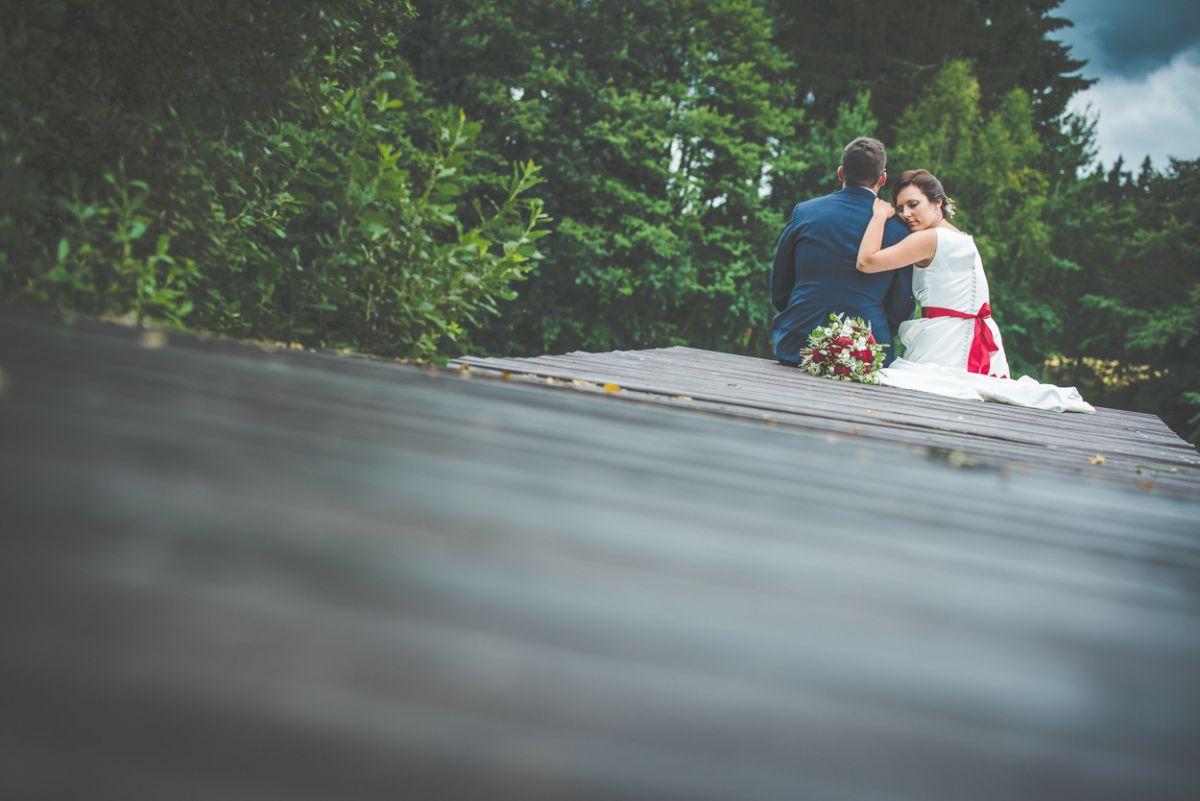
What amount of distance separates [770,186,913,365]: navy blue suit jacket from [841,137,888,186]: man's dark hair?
0.23 feet

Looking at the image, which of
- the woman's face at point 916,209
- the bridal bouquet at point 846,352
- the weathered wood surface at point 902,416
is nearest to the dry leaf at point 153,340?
the weathered wood surface at point 902,416

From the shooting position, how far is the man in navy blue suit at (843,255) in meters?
6.63

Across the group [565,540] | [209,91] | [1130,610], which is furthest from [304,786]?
[209,91]

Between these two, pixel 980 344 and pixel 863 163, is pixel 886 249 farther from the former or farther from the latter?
pixel 980 344

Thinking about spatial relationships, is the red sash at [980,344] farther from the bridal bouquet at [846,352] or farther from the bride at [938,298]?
the bridal bouquet at [846,352]

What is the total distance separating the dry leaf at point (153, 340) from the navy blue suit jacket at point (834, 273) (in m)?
4.89

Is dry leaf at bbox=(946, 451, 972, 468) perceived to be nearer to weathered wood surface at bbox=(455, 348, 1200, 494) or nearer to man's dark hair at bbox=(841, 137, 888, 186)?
weathered wood surface at bbox=(455, 348, 1200, 494)

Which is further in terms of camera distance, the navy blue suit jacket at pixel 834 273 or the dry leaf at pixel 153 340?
the navy blue suit jacket at pixel 834 273

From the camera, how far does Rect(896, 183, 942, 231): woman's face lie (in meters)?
6.79

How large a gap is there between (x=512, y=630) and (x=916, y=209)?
6.60 m

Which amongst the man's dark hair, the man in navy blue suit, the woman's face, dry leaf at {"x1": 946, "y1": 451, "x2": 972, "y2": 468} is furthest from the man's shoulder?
dry leaf at {"x1": 946, "y1": 451, "x2": 972, "y2": 468}

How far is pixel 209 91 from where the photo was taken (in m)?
4.32

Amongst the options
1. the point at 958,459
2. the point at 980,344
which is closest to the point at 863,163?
the point at 980,344

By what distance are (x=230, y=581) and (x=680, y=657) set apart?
16.5 inches
